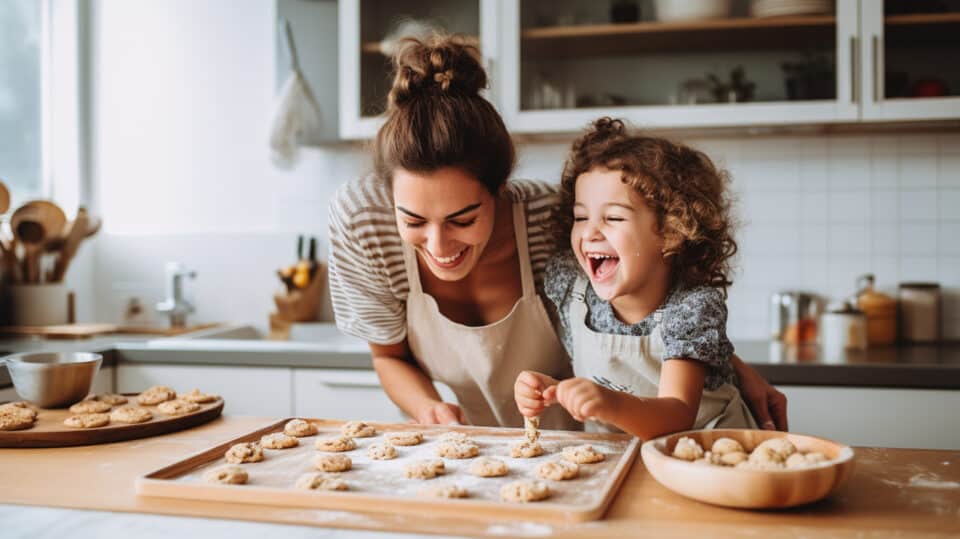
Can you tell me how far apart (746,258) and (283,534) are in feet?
6.45

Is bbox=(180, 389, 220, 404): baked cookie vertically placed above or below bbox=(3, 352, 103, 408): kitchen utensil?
below

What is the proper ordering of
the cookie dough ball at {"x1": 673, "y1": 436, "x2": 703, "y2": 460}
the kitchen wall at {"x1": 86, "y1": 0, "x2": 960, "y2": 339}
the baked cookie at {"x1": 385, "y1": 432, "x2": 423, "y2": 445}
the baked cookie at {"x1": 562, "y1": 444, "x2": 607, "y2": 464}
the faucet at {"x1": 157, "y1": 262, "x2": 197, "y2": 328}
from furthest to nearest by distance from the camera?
the faucet at {"x1": 157, "y1": 262, "x2": 197, "y2": 328}
the kitchen wall at {"x1": 86, "y1": 0, "x2": 960, "y2": 339}
the baked cookie at {"x1": 385, "y1": 432, "x2": 423, "y2": 445}
the baked cookie at {"x1": 562, "y1": 444, "x2": 607, "y2": 464}
the cookie dough ball at {"x1": 673, "y1": 436, "x2": 703, "y2": 460}

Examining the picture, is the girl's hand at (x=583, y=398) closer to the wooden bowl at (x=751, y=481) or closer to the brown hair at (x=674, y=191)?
the wooden bowl at (x=751, y=481)

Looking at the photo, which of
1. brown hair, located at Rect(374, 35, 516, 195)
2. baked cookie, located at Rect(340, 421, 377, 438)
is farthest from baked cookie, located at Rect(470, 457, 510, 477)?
brown hair, located at Rect(374, 35, 516, 195)

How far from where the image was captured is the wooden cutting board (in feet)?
2.80

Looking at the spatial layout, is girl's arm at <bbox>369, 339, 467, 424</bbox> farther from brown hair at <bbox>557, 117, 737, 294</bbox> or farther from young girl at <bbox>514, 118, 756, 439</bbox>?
brown hair at <bbox>557, 117, 737, 294</bbox>

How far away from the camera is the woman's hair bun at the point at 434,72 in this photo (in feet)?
4.33

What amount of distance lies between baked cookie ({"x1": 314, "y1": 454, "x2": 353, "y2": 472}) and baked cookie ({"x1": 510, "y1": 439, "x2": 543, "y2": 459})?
20 cm

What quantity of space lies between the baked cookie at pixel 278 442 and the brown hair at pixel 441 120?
0.42m

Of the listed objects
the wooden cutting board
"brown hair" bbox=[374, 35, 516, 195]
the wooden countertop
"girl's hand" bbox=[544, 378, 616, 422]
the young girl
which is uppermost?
"brown hair" bbox=[374, 35, 516, 195]

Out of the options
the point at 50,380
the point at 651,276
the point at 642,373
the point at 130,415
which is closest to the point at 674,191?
the point at 651,276

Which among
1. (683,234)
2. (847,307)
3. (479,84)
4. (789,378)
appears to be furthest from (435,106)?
(847,307)

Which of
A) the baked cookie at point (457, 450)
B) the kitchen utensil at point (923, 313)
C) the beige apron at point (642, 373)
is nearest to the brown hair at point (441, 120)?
the beige apron at point (642, 373)

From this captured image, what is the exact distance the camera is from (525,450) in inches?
41.5
